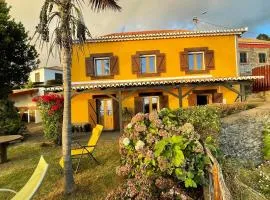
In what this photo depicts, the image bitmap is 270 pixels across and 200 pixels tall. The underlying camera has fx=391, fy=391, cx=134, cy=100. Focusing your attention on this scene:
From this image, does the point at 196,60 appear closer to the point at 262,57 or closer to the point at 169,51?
the point at 169,51

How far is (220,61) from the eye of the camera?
2400 cm

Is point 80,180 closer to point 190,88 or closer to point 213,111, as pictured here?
point 213,111

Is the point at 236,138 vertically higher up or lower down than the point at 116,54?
lower down

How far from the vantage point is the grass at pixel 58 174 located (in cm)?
916

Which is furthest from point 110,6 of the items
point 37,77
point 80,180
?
point 37,77

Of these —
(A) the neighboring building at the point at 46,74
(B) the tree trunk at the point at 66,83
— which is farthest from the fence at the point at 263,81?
(A) the neighboring building at the point at 46,74

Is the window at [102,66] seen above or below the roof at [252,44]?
below

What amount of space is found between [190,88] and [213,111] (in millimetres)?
13073

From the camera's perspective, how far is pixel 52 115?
16.8m

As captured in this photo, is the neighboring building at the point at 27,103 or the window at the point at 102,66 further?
the neighboring building at the point at 27,103

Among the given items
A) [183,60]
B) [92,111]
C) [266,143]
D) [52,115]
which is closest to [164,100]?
[183,60]

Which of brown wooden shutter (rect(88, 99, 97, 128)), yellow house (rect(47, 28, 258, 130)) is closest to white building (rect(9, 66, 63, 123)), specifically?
brown wooden shutter (rect(88, 99, 97, 128))

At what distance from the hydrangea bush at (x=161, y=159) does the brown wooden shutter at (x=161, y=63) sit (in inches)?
593

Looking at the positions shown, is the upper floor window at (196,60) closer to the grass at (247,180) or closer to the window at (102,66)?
the window at (102,66)
